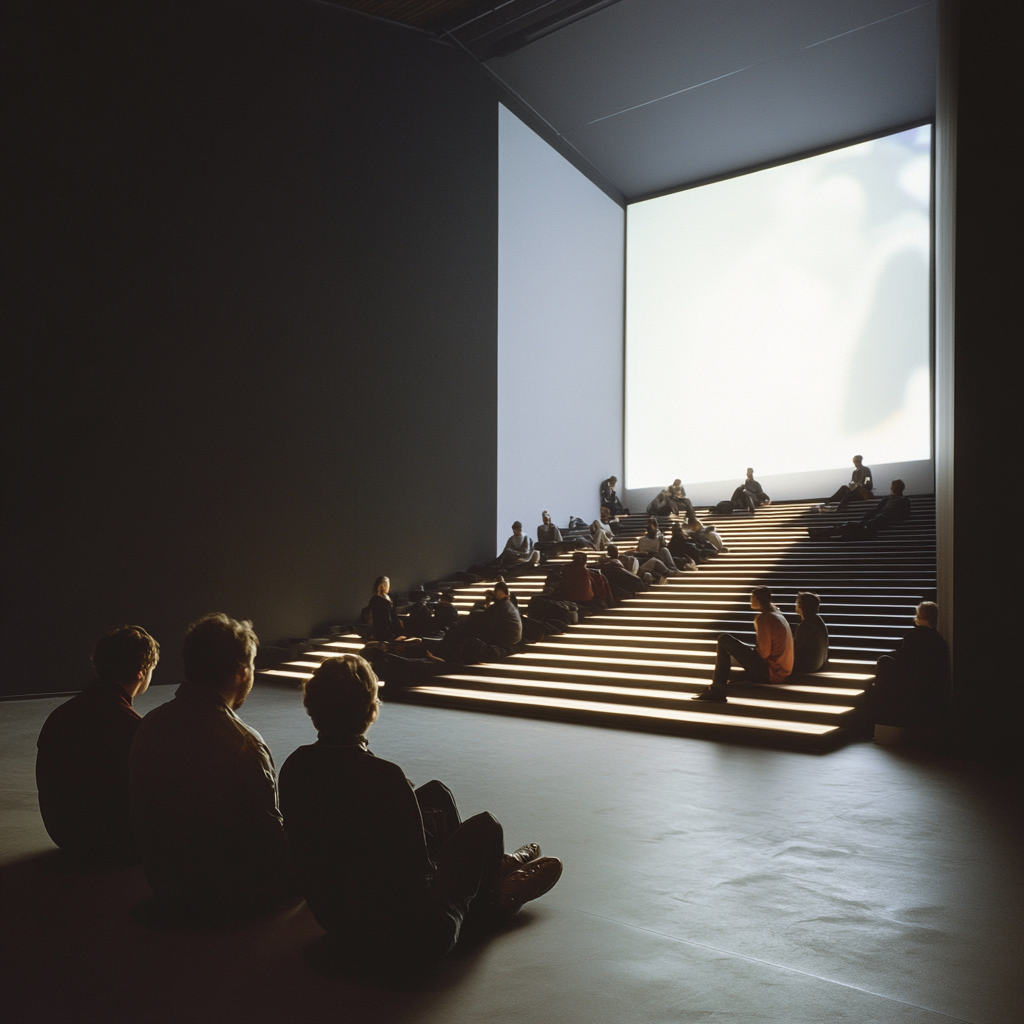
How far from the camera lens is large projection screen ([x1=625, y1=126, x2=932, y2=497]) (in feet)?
45.0

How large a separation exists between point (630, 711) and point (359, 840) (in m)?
4.15

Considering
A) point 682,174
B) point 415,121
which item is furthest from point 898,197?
point 415,121

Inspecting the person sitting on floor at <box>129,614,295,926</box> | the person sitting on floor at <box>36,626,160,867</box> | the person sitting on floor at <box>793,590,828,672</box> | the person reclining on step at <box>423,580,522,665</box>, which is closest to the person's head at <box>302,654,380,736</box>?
the person sitting on floor at <box>129,614,295,926</box>

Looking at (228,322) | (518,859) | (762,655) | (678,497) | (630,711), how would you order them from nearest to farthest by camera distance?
(518,859) → (630,711) → (762,655) → (228,322) → (678,497)

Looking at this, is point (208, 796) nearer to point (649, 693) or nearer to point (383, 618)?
point (649, 693)

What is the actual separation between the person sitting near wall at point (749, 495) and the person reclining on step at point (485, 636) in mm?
7383

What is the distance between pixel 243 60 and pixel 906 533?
964 cm

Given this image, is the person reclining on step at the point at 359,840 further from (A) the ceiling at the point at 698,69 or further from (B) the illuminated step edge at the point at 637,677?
(A) the ceiling at the point at 698,69

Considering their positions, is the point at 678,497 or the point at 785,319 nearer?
the point at 678,497

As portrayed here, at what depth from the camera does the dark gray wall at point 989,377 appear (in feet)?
14.2

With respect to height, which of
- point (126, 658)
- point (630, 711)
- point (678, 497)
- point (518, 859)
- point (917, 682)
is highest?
point (678, 497)

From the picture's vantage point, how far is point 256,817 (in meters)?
2.21

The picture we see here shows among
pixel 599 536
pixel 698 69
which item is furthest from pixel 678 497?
pixel 698 69

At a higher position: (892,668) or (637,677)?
(892,668)
